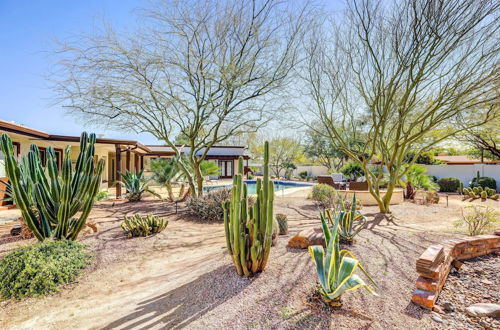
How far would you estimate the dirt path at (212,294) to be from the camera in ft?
8.77

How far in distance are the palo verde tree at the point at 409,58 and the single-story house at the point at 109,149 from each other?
9661 millimetres

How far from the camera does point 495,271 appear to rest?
12.8 ft

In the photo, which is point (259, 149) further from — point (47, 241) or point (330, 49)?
point (47, 241)

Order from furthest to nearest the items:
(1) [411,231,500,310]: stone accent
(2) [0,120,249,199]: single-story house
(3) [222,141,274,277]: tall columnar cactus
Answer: (2) [0,120,249,199]: single-story house
(3) [222,141,274,277]: tall columnar cactus
(1) [411,231,500,310]: stone accent

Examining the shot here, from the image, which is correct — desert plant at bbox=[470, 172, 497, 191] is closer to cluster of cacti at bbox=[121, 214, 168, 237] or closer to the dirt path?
the dirt path

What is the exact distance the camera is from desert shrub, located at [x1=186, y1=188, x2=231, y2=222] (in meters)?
8.30

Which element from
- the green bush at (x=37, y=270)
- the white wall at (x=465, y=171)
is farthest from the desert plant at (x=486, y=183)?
the green bush at (x=37, y=270)

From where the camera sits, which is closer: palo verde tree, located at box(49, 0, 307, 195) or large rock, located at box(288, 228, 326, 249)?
large rock, located at box(288, 228, 326, 249)

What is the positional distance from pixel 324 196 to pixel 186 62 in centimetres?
731

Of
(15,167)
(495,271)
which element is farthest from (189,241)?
(495,271)

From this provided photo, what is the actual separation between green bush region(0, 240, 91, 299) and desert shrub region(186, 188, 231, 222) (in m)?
4.18

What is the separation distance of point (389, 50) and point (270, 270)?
716 centimetres

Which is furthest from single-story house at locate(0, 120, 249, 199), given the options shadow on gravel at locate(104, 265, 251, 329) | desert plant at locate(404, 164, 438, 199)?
desert plant at locate(404, 164, 438, 199)

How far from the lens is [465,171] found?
19.9m
